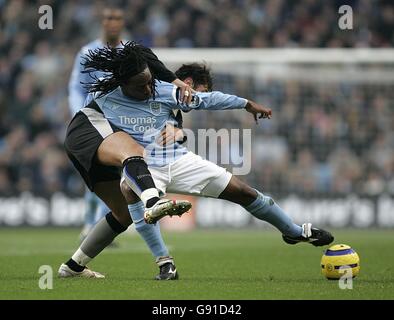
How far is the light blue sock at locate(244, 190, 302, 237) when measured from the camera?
7715 millimetres

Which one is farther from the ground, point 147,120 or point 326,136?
point 147,120

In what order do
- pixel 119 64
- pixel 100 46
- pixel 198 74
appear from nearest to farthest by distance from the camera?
pixel 119 64 < pixel 198 74 < pixel 100 46

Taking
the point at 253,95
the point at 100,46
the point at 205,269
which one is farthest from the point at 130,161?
the point at 253,95

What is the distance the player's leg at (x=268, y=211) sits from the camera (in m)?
7.62

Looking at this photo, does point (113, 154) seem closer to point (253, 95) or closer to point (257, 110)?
point (257, 110)

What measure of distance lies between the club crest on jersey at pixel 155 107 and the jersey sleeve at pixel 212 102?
0.17 meters

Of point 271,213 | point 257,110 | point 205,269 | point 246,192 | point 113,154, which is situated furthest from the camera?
point 205,269

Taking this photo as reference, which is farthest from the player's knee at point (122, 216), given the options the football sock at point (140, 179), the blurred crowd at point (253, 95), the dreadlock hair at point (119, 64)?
the blurred crowd at point (253, 95)

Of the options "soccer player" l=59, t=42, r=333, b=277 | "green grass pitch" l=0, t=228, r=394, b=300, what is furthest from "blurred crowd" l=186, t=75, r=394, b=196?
"soccer player" l=59, t=42, r=333, b=277

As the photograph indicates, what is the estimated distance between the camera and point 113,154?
7.18 metres

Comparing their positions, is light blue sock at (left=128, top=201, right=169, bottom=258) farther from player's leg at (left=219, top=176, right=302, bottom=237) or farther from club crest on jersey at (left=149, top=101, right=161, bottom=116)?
club crest on jersey at (left=149, top=101, right=161, bottom=116)

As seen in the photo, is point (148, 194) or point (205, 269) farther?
point (205, 269)

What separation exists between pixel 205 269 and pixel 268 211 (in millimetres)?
1175
